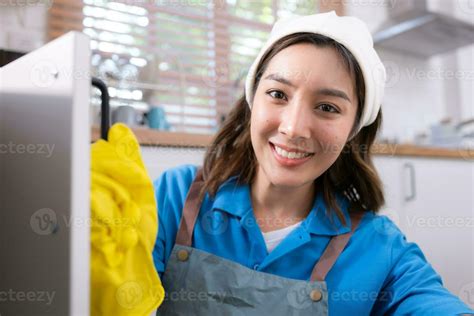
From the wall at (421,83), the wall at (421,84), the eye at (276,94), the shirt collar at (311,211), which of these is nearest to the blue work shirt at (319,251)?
the shirt collar at (311,211)

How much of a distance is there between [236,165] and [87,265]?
689 millimetres

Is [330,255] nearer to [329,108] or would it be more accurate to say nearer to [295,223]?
[295,223]

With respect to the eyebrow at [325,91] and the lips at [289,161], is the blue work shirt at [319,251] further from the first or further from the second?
the eyebrow at [325,91]

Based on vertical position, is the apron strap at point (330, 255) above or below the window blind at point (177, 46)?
below

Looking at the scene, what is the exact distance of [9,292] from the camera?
63 centimetres

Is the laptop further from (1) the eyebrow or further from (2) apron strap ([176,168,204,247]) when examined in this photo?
(1) the eyebrow

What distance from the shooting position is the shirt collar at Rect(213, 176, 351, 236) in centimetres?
100

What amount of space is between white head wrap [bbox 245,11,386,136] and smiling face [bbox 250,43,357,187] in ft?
0.10

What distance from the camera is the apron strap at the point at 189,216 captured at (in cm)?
95

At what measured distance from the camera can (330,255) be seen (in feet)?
3.16

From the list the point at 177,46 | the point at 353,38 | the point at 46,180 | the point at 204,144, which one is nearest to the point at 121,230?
the point at 46,180

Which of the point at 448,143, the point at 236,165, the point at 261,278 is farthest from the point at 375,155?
the point at 261,278

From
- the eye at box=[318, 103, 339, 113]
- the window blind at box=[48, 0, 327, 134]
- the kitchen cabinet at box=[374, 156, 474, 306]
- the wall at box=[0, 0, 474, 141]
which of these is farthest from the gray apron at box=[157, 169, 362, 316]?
the wall at box=[0, 0, 474, 141]

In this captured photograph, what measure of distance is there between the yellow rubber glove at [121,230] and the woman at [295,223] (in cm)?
31
